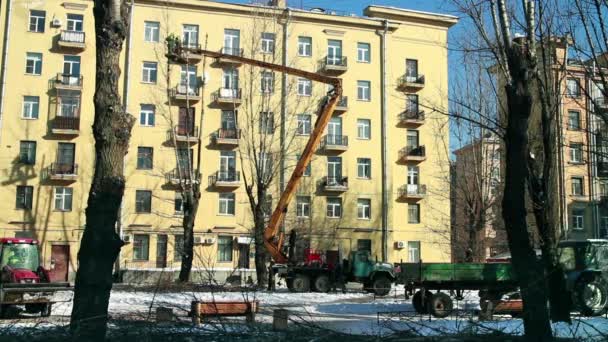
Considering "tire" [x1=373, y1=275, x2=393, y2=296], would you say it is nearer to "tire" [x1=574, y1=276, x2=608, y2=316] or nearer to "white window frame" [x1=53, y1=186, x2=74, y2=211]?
"tire" [x1=574, y1=276, x2=608, y2=316]

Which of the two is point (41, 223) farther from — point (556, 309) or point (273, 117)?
point (556, 309)

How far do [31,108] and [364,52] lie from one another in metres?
24.8

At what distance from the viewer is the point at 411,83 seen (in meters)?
49.6

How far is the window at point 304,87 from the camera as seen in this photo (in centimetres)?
4734

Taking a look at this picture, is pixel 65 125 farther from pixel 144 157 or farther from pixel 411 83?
pixel 411 83

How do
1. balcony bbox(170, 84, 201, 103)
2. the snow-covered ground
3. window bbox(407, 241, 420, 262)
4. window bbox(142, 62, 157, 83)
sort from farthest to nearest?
window bbox(407, 241, 420, 262), window bbox(142, 62, 157, 83), balcony bbox(170, 84, 201, 103), the snow-covered ground

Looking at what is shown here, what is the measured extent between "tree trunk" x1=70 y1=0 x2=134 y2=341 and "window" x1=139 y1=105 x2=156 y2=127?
35834mm

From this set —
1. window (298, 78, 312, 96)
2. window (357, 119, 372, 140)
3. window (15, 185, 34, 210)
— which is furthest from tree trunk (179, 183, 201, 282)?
window (357, 119, 372, 140)

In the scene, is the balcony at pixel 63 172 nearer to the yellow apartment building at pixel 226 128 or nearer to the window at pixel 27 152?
the yellow apartment building at pixel 226 128

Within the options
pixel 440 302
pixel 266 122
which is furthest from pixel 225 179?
pixel 440 302

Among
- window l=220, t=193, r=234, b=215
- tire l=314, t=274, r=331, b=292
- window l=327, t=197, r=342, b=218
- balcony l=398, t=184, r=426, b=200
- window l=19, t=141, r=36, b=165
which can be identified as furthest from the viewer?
balcony l=398, t=184, r=426, b=200

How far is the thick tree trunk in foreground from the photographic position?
898cm

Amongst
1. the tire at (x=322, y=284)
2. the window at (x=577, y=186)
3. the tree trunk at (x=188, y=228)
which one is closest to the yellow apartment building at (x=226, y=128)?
the tree trunk at (x=188, y=228)

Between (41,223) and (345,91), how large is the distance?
2373cm
